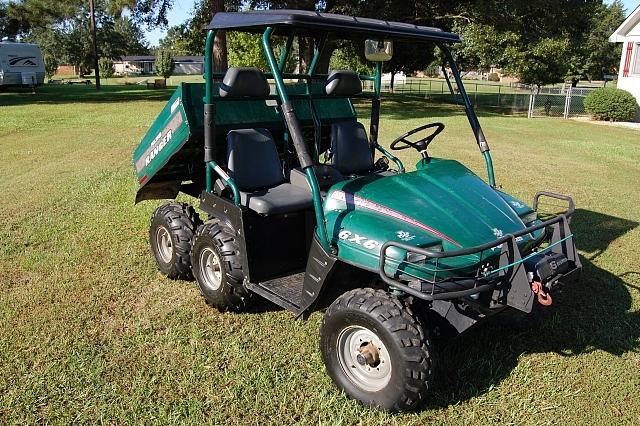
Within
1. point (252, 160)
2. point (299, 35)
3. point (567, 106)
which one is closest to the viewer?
point (252, 160)

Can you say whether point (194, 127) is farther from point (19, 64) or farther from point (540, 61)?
point (19, 64)

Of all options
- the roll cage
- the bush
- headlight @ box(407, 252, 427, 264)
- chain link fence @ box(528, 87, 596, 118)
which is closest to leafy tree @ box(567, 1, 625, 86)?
chain link fence @ box(528, 87, 596, 118)

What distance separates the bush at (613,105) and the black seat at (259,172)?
18.4 metres

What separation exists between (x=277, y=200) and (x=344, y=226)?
0.76m

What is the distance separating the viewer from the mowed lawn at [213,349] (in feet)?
9.99

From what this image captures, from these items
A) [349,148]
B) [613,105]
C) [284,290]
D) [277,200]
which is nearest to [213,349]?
[284,290]

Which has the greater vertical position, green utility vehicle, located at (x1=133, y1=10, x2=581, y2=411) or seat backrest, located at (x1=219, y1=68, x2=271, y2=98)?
seat backrest, located at (x1=219, y1=68, x2=271, y2=98)

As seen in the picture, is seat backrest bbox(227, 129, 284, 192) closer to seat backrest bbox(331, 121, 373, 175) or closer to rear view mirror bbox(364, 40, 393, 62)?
seat backrest bbox(331, 121, 373, 175)

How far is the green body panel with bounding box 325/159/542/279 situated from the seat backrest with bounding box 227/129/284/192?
895 millimetres

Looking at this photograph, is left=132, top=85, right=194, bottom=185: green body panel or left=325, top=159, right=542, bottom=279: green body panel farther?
left=132, top=85, right=194, bottom=185: green body panel

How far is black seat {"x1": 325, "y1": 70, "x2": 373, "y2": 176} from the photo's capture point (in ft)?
14.8

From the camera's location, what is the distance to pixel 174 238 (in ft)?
15.0

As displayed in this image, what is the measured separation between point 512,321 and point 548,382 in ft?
1.61

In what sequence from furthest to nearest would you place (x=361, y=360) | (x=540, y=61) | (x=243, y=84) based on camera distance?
(x=540, y=61), (x=243, y=84), (x=361, y=360)
